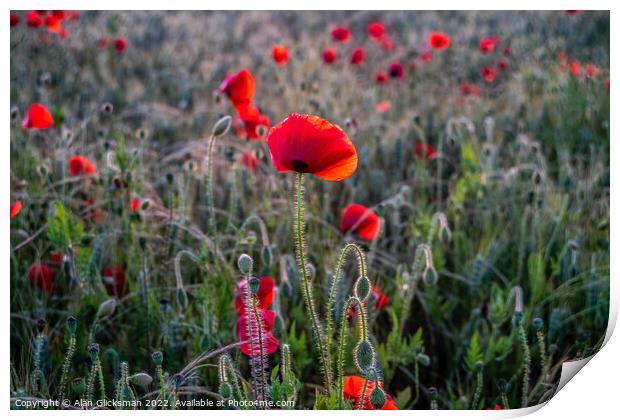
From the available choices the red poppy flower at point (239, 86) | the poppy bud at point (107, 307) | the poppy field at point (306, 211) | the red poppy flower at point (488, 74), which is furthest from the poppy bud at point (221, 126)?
the red poppy flower at point (488, 74)

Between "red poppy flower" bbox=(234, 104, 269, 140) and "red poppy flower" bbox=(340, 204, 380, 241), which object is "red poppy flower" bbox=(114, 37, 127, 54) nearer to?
"red poppy flower" bbox=(234, 104, 269, 140)

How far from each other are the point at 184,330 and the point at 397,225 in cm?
54

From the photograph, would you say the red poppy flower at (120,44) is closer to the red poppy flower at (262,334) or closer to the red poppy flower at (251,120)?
the red poppy flower at (251,120)

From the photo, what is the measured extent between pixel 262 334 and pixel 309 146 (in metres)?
0.33

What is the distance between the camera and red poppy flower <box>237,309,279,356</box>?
4.56 ft

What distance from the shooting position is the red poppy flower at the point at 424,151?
7.41ft

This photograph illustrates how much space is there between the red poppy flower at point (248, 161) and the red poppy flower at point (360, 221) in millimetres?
330

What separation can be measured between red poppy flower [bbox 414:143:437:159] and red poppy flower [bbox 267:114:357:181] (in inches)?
41.5

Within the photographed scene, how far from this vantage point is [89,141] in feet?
7.63

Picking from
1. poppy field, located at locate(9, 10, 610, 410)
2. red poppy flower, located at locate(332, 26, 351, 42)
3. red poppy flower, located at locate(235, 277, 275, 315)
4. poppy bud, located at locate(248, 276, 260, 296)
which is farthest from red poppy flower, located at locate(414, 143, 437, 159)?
poppy bud, located at locate(248, 276, 260, 296)

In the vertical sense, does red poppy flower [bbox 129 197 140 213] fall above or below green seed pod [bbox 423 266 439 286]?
above

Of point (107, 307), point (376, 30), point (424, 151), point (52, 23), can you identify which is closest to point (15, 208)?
point (107, 307)

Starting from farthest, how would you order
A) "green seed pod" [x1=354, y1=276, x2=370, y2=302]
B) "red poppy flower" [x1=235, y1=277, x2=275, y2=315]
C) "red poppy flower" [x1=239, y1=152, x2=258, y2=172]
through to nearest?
"red poppy flower" [x1=239, y1=152, x2=258, y2=172] < "red poppy flower" [x1=235, y1=277, x2=275, y2=315] < "green seed pod" [x1=354, y1=276, x2=370, y2=302]

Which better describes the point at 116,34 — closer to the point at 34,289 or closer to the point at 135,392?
the point at 34,289
